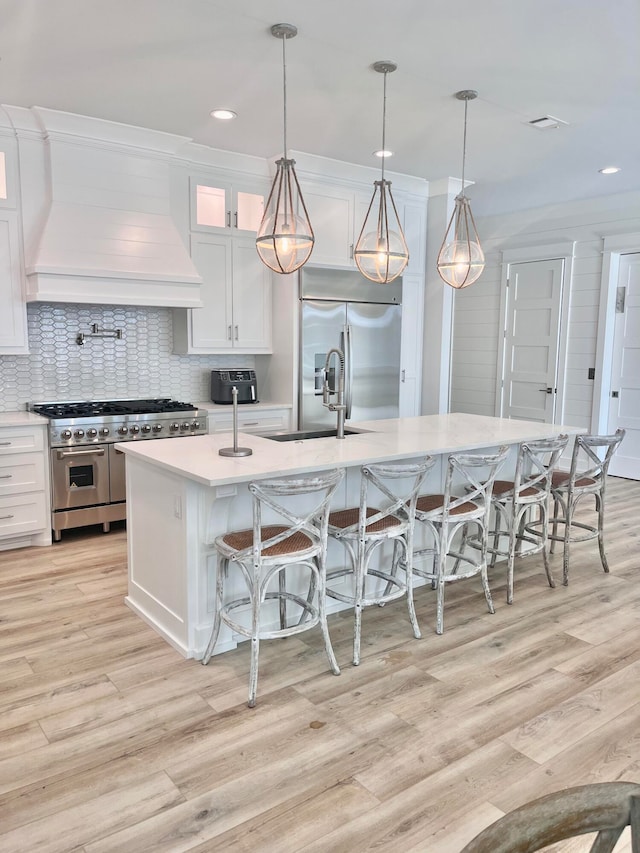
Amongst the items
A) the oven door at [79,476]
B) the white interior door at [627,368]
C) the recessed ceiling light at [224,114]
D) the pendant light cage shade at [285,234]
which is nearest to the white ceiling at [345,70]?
the recessed ceiling light at [224,114]

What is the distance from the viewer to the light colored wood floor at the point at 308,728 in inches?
72.7

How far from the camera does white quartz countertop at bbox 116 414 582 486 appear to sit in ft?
8.79

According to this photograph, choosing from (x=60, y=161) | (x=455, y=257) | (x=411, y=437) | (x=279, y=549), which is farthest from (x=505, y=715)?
(x=60, y=161)

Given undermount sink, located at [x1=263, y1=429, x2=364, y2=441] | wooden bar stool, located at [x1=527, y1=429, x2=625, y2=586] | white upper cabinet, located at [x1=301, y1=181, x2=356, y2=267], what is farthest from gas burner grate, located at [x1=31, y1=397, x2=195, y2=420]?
wooden bar stool, located at [x1=527, y1=429, x2=625, y2=586]

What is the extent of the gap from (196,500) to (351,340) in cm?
315

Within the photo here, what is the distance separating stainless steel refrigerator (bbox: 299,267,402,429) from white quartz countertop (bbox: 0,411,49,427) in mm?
2104

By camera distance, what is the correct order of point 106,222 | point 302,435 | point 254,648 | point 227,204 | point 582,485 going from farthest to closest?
point 227,204
point 106,222
point 582,485
point 302,435
point 254,648

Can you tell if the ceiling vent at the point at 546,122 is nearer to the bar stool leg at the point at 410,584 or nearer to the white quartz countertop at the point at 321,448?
the white quartz countertop at the point at 321,448

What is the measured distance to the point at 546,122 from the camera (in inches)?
166

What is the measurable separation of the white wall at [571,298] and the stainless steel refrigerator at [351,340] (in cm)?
203

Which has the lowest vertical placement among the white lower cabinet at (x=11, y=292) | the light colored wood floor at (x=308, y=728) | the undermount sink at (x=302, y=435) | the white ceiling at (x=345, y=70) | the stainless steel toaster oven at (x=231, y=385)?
the light colored wood floor at (x=308, y=728)

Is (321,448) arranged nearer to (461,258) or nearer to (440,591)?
(440,591)

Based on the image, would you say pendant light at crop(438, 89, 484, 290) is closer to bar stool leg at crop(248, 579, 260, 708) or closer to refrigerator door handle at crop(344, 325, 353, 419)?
refrigerator door handle at crop(344, 325, 353, 419)

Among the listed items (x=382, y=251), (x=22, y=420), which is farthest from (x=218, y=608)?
(x=22, y=420)
